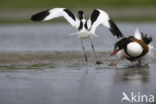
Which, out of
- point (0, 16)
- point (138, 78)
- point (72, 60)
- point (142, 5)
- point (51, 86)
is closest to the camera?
point (51, 86)

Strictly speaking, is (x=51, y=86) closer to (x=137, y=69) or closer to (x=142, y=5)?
(x=137, y=69)

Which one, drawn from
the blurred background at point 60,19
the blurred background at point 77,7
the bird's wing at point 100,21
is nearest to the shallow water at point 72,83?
the bird's wing at point 100,21

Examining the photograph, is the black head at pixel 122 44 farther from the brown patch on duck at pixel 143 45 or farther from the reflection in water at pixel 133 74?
the reflection in water at pixel 133 74

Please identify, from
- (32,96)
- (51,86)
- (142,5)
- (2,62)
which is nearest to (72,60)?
(2,62)

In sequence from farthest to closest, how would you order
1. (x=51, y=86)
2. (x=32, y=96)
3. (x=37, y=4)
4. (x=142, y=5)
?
(x=37, y=4) < (x=142, y=5) < (x=51, y=86) < (x=32, y=96)

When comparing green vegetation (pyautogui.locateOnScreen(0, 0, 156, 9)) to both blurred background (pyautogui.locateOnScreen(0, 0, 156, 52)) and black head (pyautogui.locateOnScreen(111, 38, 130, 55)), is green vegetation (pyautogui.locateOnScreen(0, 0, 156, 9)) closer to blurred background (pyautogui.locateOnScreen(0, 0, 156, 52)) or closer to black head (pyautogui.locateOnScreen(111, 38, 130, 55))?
blurred background (pyautogui.locateOnScreen(0, 0, 156, 52))

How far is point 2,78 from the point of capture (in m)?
12.6

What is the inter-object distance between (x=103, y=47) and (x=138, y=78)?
28.0 ft

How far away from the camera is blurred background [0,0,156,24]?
49.6 m

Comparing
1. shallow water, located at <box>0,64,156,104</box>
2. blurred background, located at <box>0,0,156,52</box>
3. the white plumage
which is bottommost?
shallow water, located at <box>0,64,156,104</box>

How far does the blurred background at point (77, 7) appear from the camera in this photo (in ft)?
163

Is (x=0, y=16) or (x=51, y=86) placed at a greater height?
(x=0, y=16)

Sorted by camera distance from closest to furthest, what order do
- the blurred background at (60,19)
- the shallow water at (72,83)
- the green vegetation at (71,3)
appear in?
the shallow water at (72,83) → the blurred background at (60,19) → the green vegetation at (71,3)

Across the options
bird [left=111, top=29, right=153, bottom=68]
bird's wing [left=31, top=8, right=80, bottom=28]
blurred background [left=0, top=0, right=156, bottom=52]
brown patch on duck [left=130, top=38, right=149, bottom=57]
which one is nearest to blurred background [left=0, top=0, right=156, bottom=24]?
blurred background [left=0, top=0, right=156, bottom=52]
